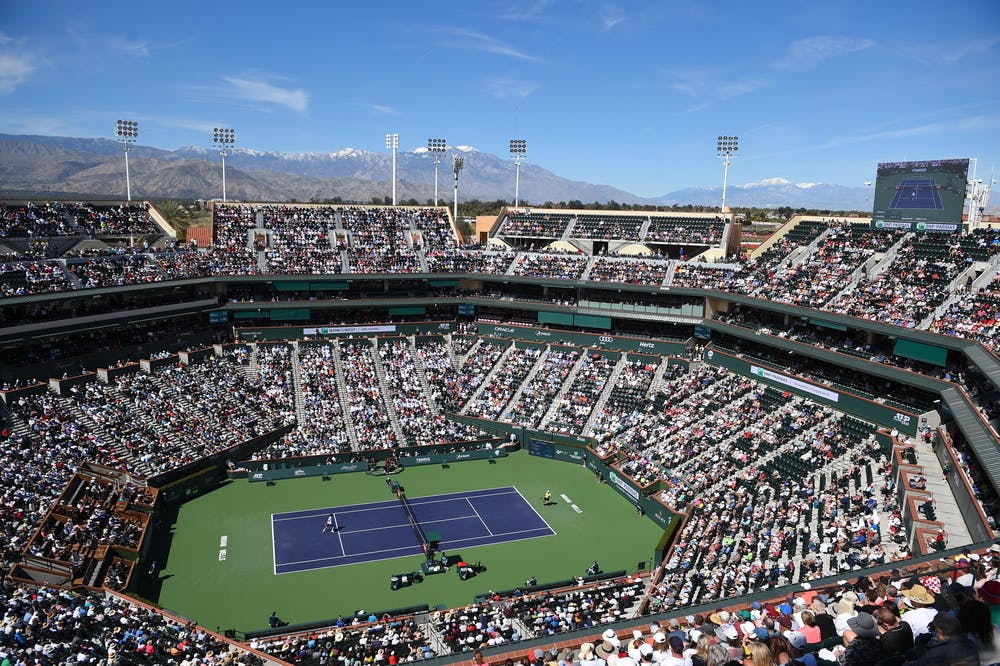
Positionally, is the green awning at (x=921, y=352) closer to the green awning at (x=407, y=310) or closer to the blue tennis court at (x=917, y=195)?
the blue tennis court at (x=917, y=195)

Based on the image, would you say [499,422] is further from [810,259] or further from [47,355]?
[47,355]


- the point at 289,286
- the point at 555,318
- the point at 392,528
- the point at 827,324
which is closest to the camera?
the point at 392,528

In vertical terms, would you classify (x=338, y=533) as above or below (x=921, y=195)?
below

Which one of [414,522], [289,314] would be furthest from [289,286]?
[414,522]

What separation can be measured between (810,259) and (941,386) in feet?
59.0

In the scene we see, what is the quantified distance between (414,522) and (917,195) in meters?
37.1

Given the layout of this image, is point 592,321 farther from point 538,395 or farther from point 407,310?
point 407,310

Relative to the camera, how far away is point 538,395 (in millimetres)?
48344

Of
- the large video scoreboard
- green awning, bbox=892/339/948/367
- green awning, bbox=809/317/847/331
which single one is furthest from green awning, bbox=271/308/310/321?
the large video scoreboard

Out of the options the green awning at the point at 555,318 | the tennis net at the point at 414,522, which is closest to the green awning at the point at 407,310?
the green awning at the point at 555,318

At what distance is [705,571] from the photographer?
26.3 meters

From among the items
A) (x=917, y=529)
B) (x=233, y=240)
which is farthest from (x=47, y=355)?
(x=917, y=529)

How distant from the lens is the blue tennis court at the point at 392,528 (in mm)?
31500

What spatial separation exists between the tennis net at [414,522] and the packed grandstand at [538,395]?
5.26m
